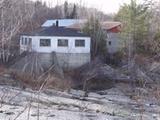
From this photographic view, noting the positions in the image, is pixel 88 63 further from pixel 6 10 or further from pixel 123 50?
pixel 6 10

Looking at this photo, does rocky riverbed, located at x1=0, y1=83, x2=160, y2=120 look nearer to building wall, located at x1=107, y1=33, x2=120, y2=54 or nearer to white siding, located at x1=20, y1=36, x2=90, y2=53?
white siding, located at x1=20, y1=36, x2=90, y2=53

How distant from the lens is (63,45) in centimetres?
3566

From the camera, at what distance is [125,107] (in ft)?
71.6

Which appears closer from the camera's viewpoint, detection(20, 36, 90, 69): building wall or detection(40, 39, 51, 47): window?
detection(20, 36, 90, 69): building wall

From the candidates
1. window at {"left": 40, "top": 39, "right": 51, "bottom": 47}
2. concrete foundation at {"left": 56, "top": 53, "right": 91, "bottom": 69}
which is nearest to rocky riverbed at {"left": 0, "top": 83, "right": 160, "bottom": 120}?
concrete foundation at {"left": 56, "top": 53, "right": 91, "bottom": 69}

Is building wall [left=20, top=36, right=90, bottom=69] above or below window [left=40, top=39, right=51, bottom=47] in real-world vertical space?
below

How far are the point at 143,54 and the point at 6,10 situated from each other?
34.4 m

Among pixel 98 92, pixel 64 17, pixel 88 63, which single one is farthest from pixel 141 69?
pixel 64 17

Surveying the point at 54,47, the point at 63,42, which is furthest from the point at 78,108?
the point at 63,42

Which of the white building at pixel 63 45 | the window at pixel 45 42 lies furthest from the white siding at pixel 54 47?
the window at pixel 45 42

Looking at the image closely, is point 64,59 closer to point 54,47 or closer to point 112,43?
point 54,47

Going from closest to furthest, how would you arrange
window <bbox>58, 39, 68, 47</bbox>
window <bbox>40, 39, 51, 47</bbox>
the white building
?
the white building < window <bbox>40, 39, 51, 47</bbox> < window <bbox>58, 39, 68, 47</bbox>

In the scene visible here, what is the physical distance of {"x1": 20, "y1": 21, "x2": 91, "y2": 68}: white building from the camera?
115 ft

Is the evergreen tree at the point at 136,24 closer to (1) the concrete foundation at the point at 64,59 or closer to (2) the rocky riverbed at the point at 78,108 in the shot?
(1) the concrete foundation at the point at 64,59
